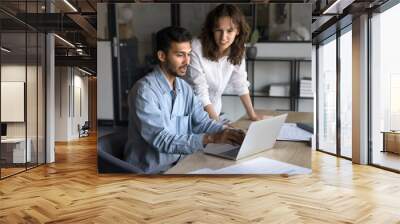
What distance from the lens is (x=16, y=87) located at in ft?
20.9

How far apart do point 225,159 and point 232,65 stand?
1.33 m

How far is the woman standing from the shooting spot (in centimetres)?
576

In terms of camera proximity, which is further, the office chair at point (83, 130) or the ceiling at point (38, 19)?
the office chair at point (83, 130)

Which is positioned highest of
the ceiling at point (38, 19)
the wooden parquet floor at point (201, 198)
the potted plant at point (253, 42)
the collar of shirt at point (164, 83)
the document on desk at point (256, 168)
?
the ceiling at point (38, 19)

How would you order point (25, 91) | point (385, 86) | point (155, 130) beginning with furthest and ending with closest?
1. point (385, 86)
2. point (25, 91)
3. point (155, 130)

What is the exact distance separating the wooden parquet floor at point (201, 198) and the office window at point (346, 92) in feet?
5.20

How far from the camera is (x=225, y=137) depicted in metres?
5.69

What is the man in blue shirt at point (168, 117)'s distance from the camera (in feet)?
18.3

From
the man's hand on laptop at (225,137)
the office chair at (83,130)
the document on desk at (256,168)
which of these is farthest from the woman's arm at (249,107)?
the office chair at (83,130)

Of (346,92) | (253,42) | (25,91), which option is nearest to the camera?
(253,42)

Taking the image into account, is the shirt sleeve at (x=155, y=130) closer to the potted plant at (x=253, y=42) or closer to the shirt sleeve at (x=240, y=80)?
the shirt sleeve at (x=240, y=80)

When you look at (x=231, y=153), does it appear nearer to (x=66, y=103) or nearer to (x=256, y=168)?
(x=256, y=168)

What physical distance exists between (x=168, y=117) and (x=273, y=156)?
1.60m

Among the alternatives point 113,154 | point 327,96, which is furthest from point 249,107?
point 327,96
